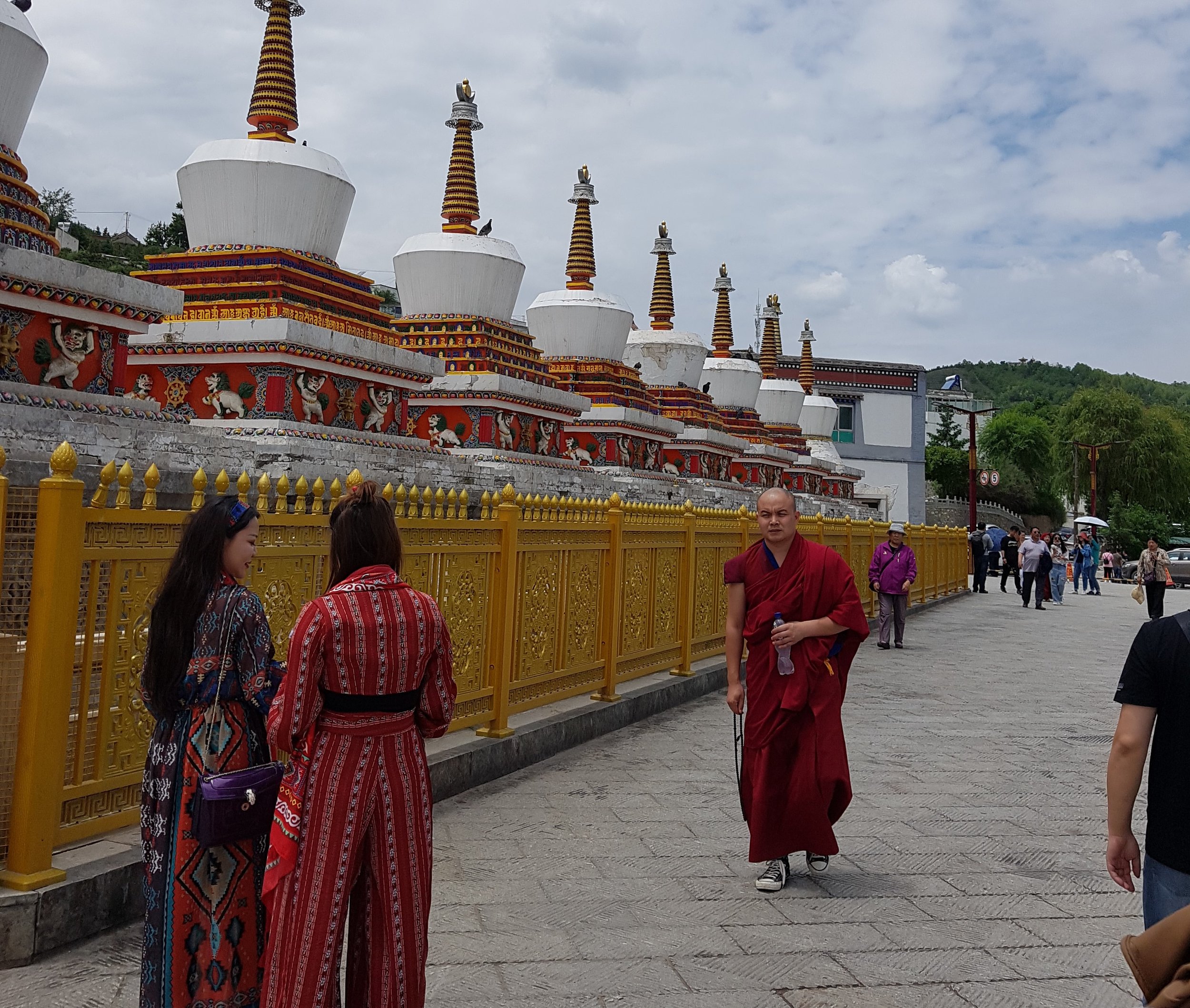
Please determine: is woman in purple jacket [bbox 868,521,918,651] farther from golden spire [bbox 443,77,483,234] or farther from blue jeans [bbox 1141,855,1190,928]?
blue jeans [bbox 1141,855,1190,928]

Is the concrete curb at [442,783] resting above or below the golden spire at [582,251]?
below

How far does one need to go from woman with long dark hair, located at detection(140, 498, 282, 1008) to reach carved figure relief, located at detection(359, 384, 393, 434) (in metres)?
9.31

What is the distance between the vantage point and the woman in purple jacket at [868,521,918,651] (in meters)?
13.2

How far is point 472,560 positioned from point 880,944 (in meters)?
3.03

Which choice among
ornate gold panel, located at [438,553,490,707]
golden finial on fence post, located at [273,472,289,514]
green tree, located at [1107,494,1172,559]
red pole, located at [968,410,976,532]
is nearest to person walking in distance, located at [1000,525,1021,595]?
red pole, located at [968,410,976,532]

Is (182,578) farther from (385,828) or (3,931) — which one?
(3,931)

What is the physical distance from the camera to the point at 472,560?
606cm

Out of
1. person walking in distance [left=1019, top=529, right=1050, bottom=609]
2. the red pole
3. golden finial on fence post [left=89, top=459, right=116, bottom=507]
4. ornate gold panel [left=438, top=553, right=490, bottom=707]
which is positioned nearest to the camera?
golden finial on fence post [left=89, top=459, right=116, bottom=507]

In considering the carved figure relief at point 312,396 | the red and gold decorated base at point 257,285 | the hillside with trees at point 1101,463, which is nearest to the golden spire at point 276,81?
the red and gold decorated base at point 257,285

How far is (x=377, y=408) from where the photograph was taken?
12.3 meters

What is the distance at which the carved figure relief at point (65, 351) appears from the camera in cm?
799

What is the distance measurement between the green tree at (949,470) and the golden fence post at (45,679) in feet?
195

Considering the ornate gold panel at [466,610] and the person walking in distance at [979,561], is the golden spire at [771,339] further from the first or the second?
the ornate gold panel at [466,610]

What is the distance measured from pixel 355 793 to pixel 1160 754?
2031 millimetres
